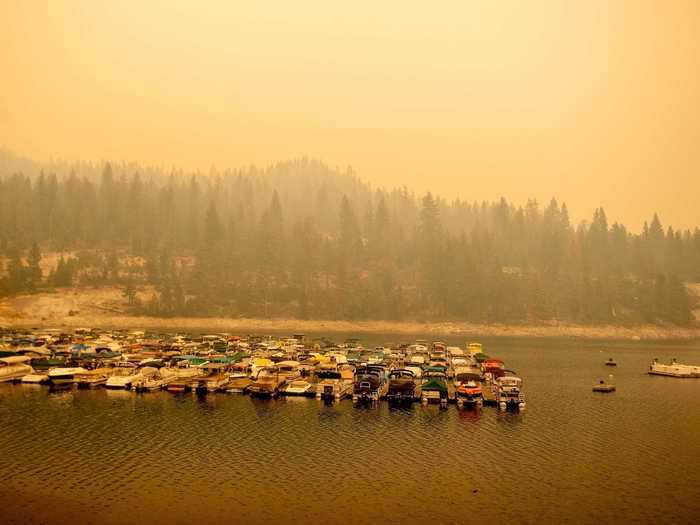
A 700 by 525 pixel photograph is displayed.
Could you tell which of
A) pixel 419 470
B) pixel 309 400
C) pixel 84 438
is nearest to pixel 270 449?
pixel 419 470

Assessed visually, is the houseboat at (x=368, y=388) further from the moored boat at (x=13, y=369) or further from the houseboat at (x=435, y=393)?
the moored boat at (x=13, y=369)

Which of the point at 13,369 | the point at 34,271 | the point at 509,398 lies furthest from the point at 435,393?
the point at 34,271

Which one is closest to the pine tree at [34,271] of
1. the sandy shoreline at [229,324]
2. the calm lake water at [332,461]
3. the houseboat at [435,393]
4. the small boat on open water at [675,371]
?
the sandy shoreline at [229,324]

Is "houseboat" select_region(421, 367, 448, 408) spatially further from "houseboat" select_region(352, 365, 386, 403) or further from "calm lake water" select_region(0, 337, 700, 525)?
"houseboat" select_region(352, 365, 386, 403)

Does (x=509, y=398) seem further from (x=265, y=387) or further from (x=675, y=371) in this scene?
(x=675, y=371)

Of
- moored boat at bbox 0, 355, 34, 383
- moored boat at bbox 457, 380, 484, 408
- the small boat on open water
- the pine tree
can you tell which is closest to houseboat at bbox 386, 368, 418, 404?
moored boat at bbox 457, 380, 484, 408

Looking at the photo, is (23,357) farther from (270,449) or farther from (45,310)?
(45,310)
